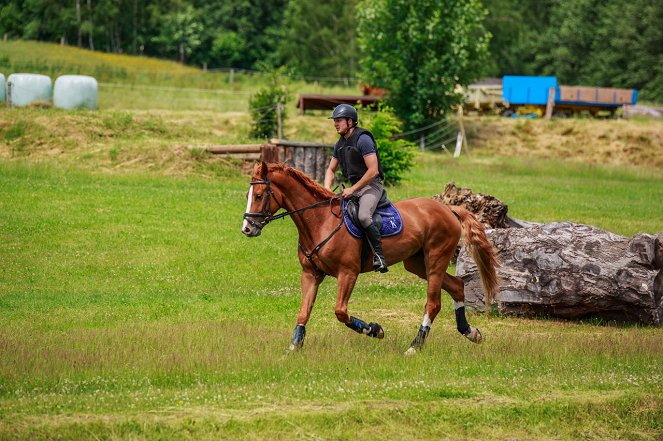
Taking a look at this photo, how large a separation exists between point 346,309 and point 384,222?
1503 millimetres

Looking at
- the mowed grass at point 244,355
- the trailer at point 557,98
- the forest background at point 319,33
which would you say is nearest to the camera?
the mowed grass at point 244,355

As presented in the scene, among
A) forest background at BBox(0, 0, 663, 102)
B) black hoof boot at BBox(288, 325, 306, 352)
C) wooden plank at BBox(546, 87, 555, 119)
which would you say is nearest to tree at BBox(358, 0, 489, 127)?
wooden plank at BBox(546, 87, 555, 119)

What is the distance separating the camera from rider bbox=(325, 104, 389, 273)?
44.8ft

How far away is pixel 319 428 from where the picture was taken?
10547 millimetres

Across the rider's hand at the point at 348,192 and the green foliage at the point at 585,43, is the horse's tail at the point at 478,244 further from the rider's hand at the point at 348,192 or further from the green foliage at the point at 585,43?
the green foliage at the point at 585,43

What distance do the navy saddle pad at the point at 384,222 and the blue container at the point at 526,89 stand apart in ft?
163

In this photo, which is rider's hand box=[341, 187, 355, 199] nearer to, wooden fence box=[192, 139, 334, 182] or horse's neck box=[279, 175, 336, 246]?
horse's neck box=[279, 175, 336, 246]

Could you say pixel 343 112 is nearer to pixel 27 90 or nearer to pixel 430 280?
pixel 430 280

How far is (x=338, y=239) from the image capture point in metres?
13.7

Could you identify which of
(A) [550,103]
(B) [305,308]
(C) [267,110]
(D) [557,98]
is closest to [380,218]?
(B) [305,308]

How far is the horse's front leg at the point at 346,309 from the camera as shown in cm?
1339

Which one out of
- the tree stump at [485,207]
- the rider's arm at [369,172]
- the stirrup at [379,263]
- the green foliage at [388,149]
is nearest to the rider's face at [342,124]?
the rider's arm at [369,172]

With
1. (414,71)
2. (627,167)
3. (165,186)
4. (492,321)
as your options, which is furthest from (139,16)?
(492,321)

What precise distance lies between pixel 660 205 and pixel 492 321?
20.1 meters
